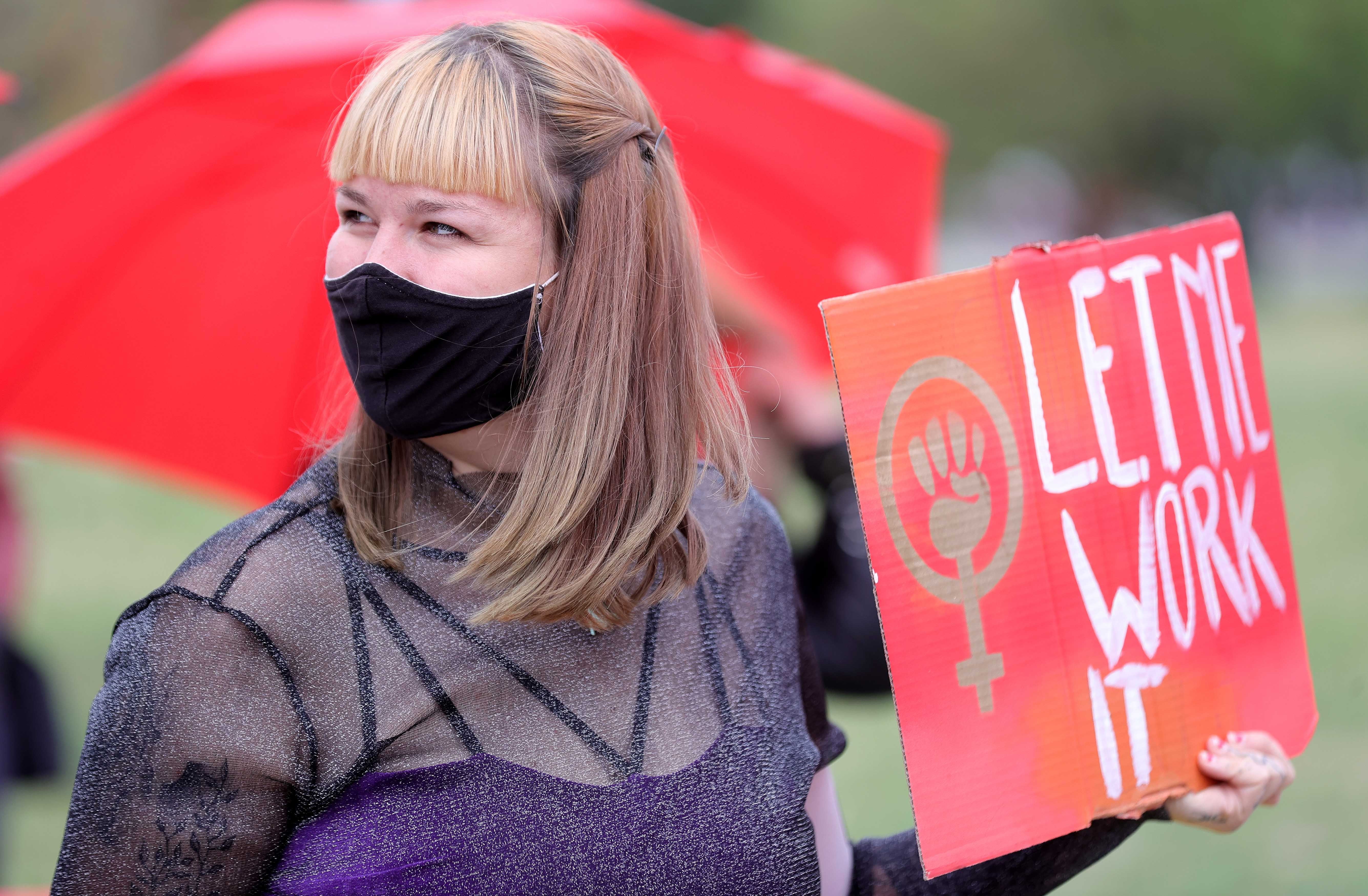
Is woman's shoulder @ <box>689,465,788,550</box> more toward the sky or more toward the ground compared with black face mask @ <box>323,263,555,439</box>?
more toward the ground

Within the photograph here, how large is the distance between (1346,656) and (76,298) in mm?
5795

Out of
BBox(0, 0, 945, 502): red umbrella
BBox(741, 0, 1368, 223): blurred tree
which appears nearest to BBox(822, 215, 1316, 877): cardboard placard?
BBox(0, 0, 945, 502): red umbrella

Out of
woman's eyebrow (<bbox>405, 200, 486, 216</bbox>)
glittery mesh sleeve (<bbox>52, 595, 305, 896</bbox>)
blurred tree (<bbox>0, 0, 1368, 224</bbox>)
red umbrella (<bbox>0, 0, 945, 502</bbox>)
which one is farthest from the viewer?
blurred tree (<bbox>0, 0, 1368, 224</bbox>)

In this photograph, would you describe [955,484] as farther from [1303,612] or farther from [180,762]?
[1303,612]

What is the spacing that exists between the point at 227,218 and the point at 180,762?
5.60ft

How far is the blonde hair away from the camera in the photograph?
142 cm

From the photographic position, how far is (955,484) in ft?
4.84

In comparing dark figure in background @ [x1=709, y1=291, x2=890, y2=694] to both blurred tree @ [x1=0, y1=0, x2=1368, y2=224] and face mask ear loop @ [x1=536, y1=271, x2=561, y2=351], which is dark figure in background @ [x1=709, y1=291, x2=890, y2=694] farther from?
blurred tree @ [x1=0, y1=0, x2=1368, y2=224]

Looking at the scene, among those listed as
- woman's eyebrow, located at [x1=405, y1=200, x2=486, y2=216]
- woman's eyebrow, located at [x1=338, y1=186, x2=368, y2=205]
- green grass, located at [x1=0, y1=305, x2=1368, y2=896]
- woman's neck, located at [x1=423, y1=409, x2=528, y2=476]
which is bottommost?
green grass, located at [x1=0, y1=305, x2=1368, y2=896]

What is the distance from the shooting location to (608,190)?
1.52m

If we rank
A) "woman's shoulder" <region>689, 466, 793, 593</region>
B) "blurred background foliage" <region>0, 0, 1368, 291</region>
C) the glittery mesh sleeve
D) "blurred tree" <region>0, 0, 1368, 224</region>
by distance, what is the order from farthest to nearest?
"blurred background foliage" <region>0, 0, 1368, 291</region>, "blurred tree" <region>0, 0, 1368, 224</region>, "woman's shoulder" <region>689, 466, 793, 593</region>, the glittery mesh sleeve

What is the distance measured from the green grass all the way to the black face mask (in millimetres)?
1722

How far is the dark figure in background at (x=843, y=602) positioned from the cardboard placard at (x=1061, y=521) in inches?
46.9

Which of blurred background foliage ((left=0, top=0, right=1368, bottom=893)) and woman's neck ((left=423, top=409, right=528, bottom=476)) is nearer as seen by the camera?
woman's neck ((left=423, top=409, right=528, bottom=476))
